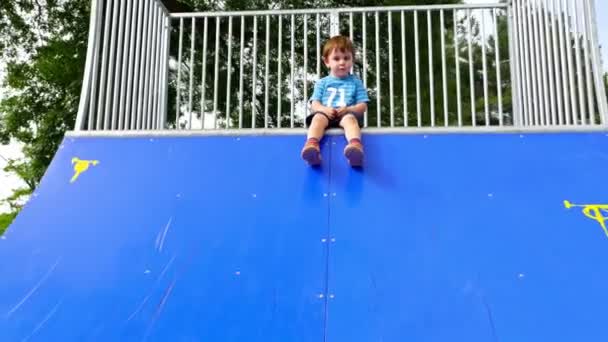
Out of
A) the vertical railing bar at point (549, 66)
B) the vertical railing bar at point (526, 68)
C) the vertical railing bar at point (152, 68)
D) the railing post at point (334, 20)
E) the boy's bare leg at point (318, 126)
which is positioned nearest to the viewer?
the boy's bare leg at point (318, 126)

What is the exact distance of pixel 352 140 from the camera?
2348mm

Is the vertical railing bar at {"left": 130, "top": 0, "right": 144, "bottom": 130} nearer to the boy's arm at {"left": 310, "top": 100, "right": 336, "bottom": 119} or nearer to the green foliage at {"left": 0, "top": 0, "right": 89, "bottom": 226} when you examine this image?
the boy's arm at {"left": 310, "top": 100, "right": 336, "bottom": 119}

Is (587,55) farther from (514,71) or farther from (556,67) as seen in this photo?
(514,71)

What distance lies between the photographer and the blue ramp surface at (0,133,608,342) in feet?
5.34

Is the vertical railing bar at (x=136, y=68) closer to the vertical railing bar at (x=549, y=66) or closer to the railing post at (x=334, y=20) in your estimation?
the railing post at (x=334, y=20)

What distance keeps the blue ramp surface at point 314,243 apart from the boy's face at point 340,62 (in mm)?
531

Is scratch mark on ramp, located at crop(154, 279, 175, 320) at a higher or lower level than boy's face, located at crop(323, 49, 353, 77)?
lower

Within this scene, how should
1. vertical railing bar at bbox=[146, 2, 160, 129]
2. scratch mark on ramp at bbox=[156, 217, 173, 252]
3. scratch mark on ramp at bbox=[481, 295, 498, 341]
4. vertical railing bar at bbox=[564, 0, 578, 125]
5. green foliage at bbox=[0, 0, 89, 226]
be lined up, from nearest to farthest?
scratch mark on ramp at bbox=[481, 295, 498, 341] < scratch mark on ramp at bbox=[156, 217, 173, 252] < vertical railing bar at bbox=[564, 0, 578, 125] < vertical railing bar at bbox=[146, 2, 160, 129] < green foliage at bbox=[0, 0, 89, 226]

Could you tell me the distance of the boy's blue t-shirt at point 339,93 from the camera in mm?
2869

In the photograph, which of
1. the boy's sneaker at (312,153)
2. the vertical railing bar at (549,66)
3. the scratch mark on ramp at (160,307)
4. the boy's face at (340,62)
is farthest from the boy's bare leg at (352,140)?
the vertical railing bar at (549,66)

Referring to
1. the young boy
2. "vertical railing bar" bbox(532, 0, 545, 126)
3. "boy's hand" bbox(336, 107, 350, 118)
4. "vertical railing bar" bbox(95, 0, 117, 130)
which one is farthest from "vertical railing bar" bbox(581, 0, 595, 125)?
"vertical railing bar" bbox(95, 0, 117, 130)

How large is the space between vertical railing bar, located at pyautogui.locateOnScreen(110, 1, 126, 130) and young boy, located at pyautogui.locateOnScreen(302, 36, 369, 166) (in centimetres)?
114

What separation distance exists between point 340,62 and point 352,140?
2.29 feet

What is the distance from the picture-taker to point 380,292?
1719 millimetres
